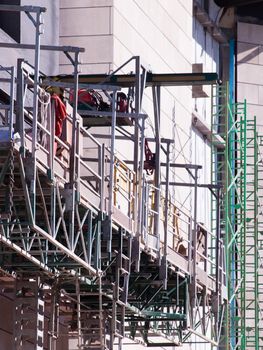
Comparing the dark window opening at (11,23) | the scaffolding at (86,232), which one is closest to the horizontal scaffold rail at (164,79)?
the scaffolding at (86,232)

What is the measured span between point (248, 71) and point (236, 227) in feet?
21.0

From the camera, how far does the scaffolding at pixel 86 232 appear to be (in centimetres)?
2800

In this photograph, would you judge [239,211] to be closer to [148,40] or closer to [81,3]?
[148,40]

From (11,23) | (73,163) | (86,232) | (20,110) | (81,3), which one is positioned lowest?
(86,232)

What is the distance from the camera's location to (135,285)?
37250mm

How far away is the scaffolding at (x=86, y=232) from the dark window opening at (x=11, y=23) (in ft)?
7.21

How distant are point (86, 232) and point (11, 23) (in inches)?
320

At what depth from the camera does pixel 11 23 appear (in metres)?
38.4

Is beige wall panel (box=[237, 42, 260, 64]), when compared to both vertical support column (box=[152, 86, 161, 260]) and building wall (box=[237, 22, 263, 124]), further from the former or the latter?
vertical support column (box=[152, 86, 161, 260])

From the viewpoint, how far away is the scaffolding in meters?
28.0

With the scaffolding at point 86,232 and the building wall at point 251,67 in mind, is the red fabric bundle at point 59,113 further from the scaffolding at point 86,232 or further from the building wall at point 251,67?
the building wall at point 251,67

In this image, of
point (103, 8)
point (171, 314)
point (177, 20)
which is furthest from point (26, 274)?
point (177, 20)

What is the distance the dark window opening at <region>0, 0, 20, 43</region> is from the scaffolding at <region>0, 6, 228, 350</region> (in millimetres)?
2198

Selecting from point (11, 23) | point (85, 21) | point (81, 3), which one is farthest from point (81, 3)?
point (11, 23)
